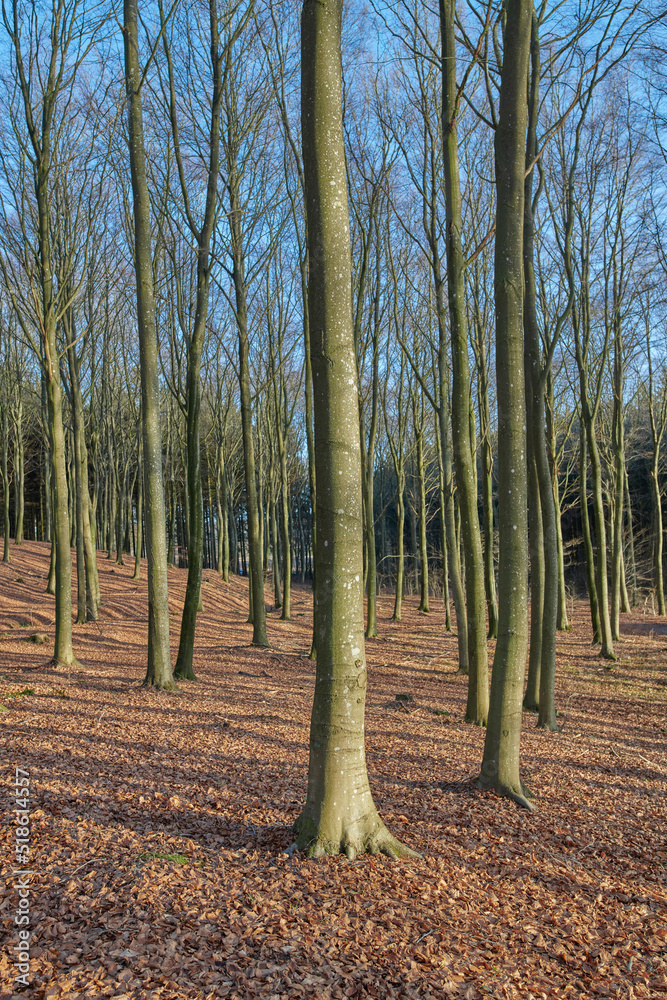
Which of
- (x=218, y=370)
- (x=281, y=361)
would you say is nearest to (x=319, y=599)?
(x=281, y=361)

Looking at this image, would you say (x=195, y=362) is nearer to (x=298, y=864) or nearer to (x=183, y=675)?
(x=183, y=675)

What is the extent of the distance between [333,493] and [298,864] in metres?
2.06

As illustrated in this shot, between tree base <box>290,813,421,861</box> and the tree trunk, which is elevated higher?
the tree trunk

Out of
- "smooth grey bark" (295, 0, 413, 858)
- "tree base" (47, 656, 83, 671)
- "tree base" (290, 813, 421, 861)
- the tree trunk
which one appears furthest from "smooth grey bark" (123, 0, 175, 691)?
the tree trunk

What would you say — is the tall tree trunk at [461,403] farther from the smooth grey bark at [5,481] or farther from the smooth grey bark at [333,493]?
the smooth grey bark at [5,481]

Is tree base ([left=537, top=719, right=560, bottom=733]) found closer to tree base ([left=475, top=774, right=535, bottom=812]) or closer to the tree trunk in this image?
tree base ([left=475, top=774, right=535, bottom=812])

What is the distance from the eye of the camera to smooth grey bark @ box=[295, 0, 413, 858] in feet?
11.9

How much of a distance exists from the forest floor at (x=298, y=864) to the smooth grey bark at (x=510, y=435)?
17.3 inches

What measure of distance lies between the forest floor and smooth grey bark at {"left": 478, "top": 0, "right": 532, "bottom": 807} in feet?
1.44

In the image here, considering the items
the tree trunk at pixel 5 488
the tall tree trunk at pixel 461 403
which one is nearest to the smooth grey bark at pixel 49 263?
the tall tree trunk at pixel 461 403

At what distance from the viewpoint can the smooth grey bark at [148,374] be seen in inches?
335

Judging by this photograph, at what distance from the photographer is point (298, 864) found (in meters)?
3.43

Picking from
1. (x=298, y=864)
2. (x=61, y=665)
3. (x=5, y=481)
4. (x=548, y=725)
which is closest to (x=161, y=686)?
(x=61, y=665)

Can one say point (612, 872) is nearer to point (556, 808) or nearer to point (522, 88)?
point (556, 808)
